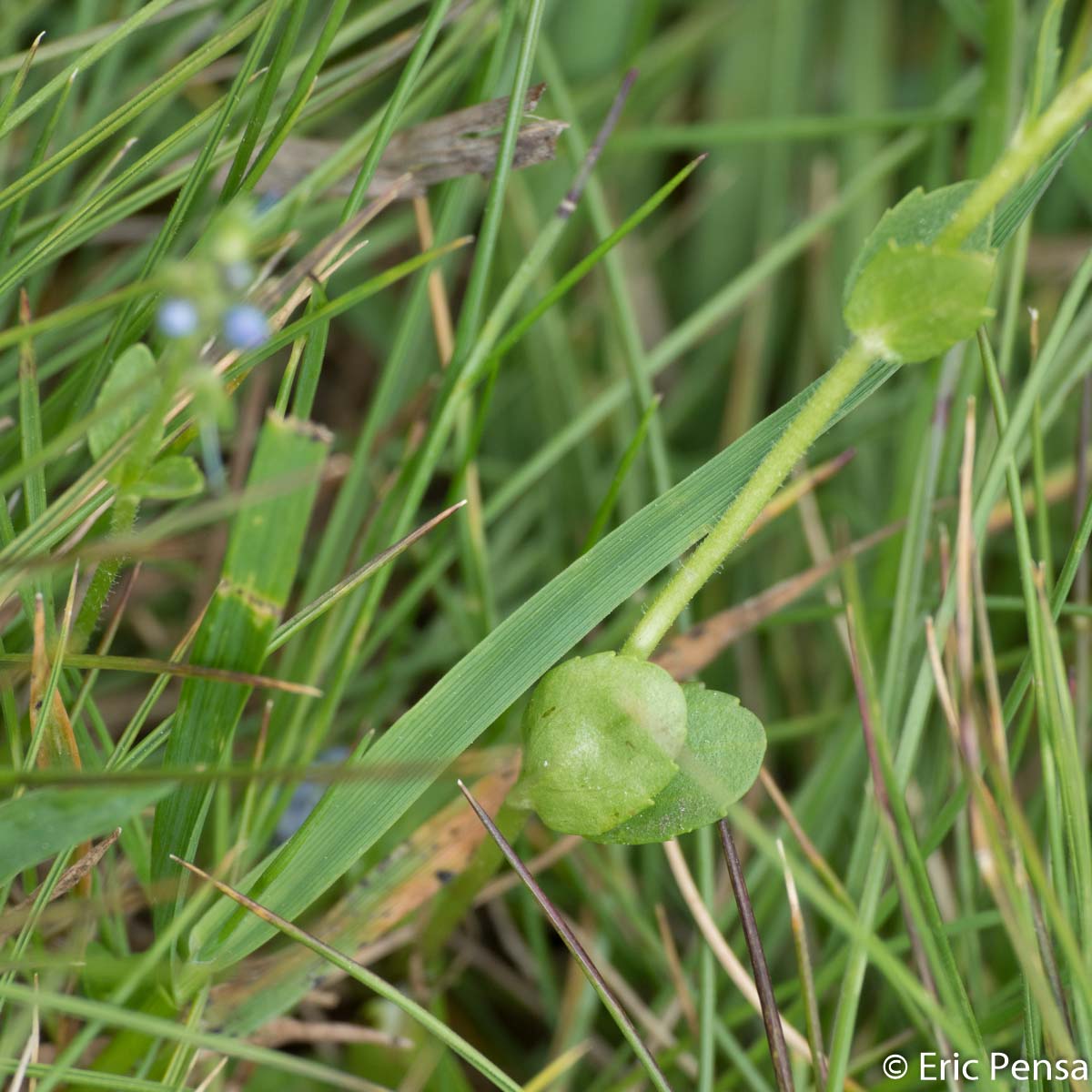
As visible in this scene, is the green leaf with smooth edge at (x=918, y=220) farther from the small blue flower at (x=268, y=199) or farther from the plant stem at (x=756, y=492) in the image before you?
the small blue flower at (x=268, y=199)

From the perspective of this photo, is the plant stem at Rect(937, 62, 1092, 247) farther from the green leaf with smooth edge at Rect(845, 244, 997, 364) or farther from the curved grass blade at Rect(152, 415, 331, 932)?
the curved grass blade at Rect(152, 415, 331, 932)

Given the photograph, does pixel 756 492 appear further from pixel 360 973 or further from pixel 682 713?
pixel 360 973

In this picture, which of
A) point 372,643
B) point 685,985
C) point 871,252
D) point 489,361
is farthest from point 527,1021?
point 871,252

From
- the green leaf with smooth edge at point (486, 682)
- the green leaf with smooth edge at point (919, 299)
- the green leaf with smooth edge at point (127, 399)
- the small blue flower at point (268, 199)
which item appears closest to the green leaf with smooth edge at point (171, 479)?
the green leaf with smooth edge at point (127, 399)

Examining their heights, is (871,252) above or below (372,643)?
above

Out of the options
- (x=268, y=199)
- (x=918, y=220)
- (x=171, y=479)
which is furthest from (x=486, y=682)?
(x=268, y=199)

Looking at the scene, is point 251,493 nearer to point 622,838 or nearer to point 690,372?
point 622,838
